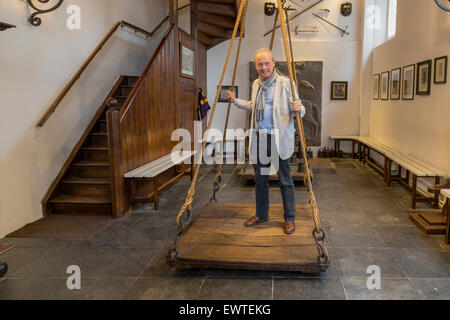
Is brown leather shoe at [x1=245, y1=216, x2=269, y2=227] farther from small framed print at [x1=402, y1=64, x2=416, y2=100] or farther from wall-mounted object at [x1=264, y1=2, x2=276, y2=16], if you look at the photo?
wall-mounted object at [x1=264, y1=2, x2=276, y2=16]

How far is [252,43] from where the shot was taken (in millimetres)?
8820

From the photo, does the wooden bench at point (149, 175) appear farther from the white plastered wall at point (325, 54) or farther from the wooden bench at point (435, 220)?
the white plastered wall at point (325, 54)

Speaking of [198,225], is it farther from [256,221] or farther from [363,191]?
[363,191]

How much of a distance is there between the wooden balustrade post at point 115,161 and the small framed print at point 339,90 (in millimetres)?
5779

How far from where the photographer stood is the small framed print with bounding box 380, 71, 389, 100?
7207mm

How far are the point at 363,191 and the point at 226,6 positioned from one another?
439cm

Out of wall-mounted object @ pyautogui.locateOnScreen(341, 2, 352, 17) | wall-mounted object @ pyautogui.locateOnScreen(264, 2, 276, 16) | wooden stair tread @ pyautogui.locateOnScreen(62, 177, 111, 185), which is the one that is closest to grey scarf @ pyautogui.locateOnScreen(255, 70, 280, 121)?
wooden stair tread @ pyautogui.locateOnScreen(62, 177, 111, 185)

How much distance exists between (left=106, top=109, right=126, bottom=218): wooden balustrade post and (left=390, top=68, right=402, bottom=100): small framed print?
Answer: 456cm

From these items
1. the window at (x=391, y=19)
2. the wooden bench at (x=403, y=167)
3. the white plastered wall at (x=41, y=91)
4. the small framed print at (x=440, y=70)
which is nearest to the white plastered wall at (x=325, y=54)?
the wooden bench at (x=403, y=167)

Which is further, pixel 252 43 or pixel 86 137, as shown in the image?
pixel 252 43

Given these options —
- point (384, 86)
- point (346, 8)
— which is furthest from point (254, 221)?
point (346, 8)

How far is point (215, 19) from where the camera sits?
7.85 metres

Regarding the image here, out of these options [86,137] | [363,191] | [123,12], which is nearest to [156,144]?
[86,137]

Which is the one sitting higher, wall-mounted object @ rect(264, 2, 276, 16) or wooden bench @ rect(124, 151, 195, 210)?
wall-mounted object @ rect(264, 2, 276, 16)
